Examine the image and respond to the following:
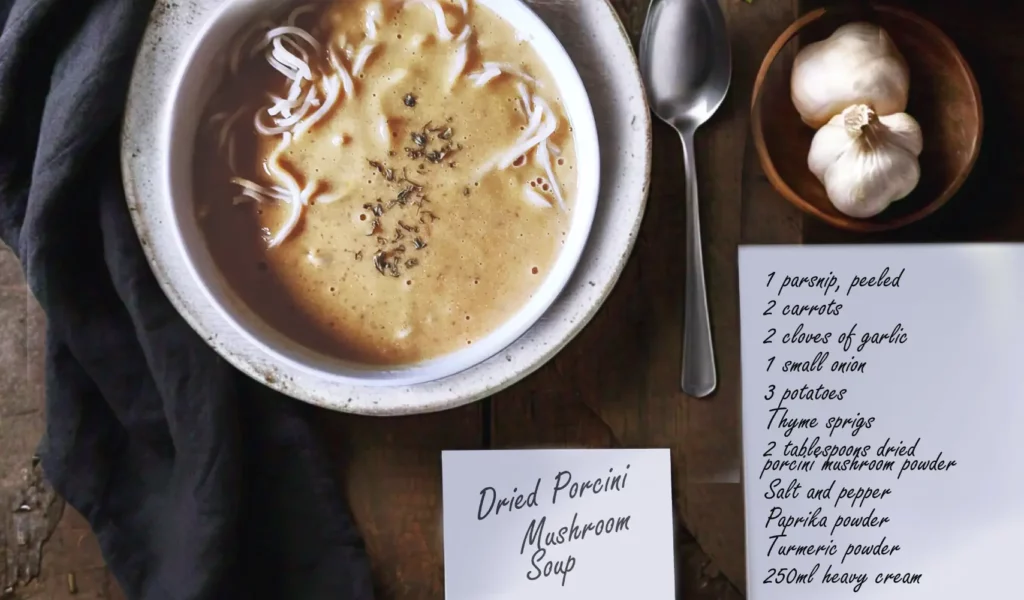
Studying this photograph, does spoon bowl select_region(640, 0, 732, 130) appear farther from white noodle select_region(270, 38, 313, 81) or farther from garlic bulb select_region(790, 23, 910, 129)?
white noodle select_region(270, 38, 313, 81)

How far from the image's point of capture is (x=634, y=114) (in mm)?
760

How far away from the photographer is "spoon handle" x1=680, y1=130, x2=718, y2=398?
81 cm

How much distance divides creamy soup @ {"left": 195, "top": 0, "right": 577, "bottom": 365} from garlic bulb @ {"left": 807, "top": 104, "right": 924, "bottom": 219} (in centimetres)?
25

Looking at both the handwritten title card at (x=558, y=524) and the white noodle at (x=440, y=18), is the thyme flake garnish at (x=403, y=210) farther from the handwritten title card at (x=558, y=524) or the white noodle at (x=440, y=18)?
the handwritten title card at (x=558, y=524)

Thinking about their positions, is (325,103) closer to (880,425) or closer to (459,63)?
(459,63)

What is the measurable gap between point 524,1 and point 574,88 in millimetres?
103

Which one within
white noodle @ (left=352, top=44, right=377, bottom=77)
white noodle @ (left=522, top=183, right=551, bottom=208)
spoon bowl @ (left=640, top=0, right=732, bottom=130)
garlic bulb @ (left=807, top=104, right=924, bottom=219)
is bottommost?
white noodle @ (left=352, top=44, right=377, bottom=77)

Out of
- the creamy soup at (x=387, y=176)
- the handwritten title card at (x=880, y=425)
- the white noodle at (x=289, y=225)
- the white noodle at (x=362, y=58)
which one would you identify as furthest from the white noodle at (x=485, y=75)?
the handwritten title card at (x=880, y=425)

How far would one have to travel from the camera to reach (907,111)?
31.7 inches

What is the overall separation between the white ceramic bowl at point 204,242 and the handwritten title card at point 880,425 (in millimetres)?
203

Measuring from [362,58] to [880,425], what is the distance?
0.65 m

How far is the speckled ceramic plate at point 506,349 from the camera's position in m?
0.75

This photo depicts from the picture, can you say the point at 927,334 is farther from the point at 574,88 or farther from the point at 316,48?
the point at 316,48

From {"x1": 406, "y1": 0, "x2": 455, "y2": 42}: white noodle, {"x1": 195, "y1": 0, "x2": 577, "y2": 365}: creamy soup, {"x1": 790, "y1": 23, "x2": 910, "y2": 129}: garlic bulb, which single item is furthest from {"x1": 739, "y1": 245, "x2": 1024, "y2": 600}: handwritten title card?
{"x1": 406, "y1": 0, "x2": 455, "y2": 42}: white noodle
